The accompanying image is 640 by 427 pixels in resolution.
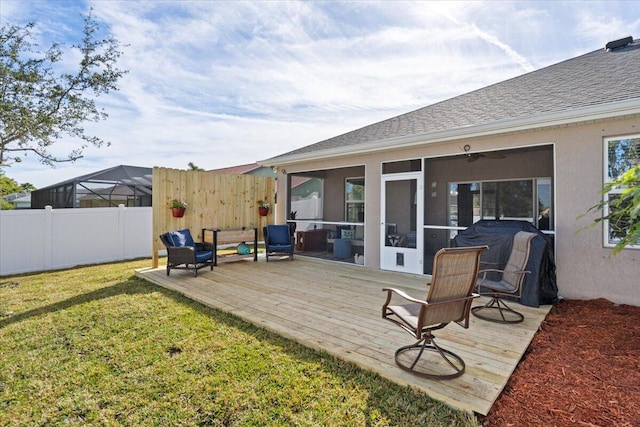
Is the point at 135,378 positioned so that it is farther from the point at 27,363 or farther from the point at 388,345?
the point at 388,345

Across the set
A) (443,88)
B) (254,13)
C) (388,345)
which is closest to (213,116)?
(254,13)

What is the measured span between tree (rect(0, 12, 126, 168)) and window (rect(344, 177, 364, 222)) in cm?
694

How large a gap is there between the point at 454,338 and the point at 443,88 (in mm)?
8307

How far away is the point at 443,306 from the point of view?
2.75 m

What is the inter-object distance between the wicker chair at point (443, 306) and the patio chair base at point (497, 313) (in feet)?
4.67

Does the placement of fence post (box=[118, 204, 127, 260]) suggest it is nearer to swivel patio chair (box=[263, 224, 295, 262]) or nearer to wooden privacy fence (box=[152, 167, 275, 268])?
wooden privacy fence (box=[152, 167, 275, 268])

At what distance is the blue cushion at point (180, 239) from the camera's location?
22.6 feet

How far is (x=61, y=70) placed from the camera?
6.19 meters

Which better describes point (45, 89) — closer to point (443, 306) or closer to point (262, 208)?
point (262, 208)

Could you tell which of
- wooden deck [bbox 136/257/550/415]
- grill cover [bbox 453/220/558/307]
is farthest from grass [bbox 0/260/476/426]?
grill cover [bbox 453/220/558/307]

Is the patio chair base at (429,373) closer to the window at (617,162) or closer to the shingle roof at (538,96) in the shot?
the window at (617,162)

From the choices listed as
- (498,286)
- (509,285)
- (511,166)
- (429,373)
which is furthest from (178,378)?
(511,166)

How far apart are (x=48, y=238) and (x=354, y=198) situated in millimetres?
8513

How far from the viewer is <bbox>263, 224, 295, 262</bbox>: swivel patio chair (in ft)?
27.1
